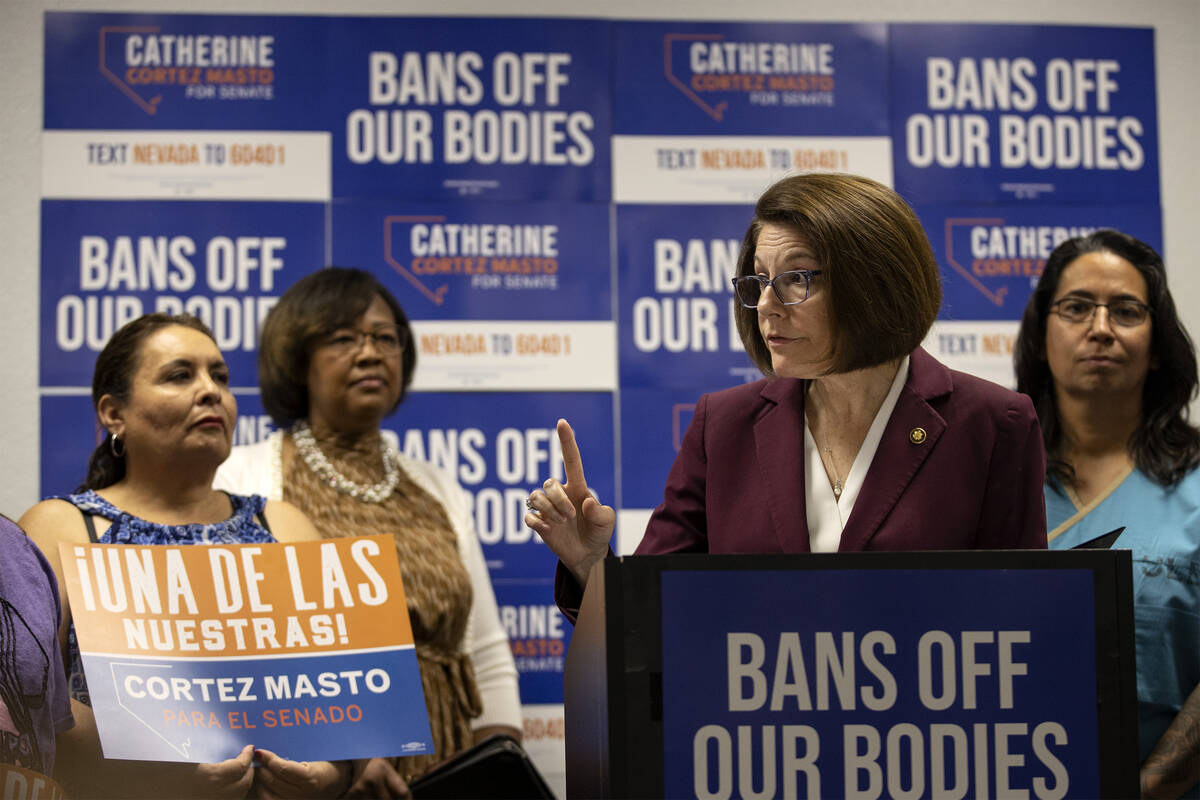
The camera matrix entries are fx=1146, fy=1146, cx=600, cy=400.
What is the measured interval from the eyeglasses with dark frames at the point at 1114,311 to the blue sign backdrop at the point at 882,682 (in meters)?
1.65

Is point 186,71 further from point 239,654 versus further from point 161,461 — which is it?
point 239,654

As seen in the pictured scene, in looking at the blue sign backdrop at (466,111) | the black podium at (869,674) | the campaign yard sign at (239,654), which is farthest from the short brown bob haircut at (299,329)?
the black podium at (869,674)

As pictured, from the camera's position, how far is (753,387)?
1.73m

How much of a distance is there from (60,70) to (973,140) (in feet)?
10.0

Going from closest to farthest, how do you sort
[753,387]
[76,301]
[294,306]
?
[753,387]
[294,306]
[76,301]

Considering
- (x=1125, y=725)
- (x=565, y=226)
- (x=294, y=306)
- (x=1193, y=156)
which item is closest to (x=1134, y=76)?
(x=1193, y=156)

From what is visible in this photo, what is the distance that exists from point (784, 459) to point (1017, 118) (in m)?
2.88

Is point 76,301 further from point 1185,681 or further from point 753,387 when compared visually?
point 1185,681

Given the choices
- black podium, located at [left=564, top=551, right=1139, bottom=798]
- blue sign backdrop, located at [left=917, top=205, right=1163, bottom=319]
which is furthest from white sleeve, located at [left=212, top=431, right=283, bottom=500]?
blue sign backdrop, located at [left=917, top=205, right=1163, bottom=319]

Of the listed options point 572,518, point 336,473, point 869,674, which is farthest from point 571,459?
point 336,473

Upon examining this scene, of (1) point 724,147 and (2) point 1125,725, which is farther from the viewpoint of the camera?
(1) point 724,147

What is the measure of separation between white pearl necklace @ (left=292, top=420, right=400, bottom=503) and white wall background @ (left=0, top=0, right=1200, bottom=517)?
1.02 m

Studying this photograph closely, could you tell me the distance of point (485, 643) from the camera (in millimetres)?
3275

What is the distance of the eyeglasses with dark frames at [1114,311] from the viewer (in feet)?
8.26
